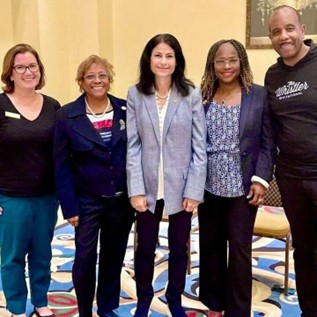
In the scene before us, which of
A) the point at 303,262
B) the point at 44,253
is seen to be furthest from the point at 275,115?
the point at 44,253

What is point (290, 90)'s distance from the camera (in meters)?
2.26

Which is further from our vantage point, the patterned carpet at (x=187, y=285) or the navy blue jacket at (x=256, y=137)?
the patterned carpet at (x=187, y=285)

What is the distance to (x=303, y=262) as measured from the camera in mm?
2445

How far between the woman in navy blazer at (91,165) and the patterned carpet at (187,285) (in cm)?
52

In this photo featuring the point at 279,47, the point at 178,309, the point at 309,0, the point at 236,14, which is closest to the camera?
the point at 279,47

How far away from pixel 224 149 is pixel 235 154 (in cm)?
6

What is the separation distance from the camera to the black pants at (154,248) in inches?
95.3

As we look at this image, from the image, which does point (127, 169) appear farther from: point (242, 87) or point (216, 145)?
point (242, 87)

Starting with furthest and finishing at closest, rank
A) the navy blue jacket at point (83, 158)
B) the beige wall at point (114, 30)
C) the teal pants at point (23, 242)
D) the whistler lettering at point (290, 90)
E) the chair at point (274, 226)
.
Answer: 1. the beige wall at point (114, 30)
2. the chair at point (274, 226)
3. the teal pants at point (23, 242)
4. the navy blue jacket at point (83, 158)
5. the whistler lettering at point (290, 90)

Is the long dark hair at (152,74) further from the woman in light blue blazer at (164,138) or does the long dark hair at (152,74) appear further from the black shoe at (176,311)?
the black shoe at (176,311)

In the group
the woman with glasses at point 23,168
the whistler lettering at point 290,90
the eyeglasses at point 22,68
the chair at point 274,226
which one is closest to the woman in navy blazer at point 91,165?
the woman with glasses at point 23,168

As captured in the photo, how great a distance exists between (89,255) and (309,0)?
3.40 metres

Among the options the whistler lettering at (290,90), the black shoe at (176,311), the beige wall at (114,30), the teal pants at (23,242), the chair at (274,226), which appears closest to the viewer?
the whistler lettering at (290,90)

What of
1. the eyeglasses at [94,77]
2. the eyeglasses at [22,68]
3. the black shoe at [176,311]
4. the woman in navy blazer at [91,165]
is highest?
the eyeglasses at [22,68]
